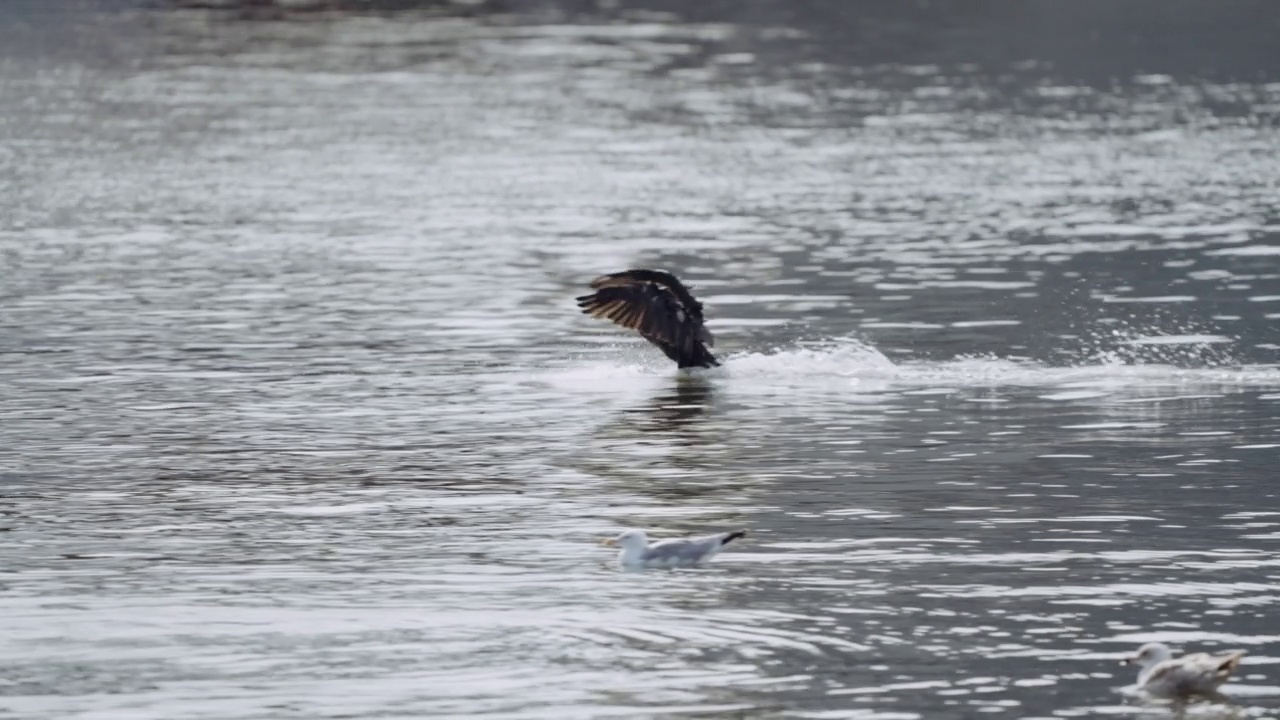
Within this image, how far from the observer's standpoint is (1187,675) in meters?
14.7

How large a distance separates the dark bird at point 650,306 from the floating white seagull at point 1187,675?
472 inches

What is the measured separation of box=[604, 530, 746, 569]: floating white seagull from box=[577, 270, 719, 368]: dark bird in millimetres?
8360

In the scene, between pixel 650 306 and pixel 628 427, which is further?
pixel 650 306

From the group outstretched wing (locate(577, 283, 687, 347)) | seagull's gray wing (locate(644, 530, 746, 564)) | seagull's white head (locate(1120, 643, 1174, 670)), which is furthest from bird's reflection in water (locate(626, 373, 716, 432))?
seagull's white head (locate(1120, 643, 1174, 670))

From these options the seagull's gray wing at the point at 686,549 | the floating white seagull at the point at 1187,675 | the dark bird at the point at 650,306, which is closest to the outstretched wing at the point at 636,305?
the dark bird at the point at 650,306

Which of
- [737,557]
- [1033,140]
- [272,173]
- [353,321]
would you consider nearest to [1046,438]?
[737,557]

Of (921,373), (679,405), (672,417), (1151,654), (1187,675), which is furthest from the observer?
(921,373)

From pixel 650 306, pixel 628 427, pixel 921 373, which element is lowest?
pixel 628 427

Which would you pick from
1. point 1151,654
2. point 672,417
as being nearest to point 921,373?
point 672,417

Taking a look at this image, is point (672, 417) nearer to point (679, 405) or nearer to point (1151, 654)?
point (679, 405)

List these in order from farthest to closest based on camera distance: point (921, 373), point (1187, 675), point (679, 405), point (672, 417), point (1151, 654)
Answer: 1. point (921, 373)
2. point (679, 405)
3. point (672, 417)
4. point (1151, 654)
5. point (1187, 675)

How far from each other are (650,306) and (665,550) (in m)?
8.69

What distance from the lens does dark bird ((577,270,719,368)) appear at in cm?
2655

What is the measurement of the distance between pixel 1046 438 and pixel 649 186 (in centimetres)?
2660
